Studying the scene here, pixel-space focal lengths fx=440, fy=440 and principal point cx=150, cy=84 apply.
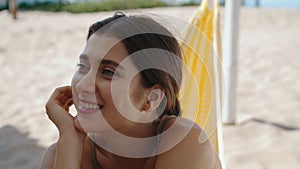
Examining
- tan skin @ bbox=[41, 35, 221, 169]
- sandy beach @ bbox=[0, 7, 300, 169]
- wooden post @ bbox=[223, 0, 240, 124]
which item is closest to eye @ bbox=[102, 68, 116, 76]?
tan skin @ bbox=[41, 35, 221, 169]

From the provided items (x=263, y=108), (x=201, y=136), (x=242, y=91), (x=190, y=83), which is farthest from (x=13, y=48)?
(x=201, y=136)

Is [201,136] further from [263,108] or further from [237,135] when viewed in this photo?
[263,108]

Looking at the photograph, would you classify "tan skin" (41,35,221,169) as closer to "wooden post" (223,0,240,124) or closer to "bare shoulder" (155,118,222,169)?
"bare shoulder" (155,118,222,169)

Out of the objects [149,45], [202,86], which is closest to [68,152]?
[149,45]

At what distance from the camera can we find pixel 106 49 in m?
0.80

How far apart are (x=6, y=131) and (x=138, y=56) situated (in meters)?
2.07

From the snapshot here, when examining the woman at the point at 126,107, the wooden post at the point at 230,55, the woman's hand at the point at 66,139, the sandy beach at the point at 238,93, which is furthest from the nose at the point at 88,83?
the wooden post at the point at 230,55

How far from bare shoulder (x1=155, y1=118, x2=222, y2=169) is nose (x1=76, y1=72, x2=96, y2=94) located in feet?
0.63

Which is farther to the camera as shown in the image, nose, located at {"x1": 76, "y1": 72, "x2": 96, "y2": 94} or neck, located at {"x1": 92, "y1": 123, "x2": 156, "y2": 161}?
neck, located at {"x1": 92, "y1": 123, "x2": 156, "y2": 161}

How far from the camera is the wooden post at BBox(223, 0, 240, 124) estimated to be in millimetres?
2598

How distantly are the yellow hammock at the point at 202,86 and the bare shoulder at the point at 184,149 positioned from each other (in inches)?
9.5

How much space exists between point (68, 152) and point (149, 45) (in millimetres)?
261

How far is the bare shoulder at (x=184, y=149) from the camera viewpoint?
0.84 metres

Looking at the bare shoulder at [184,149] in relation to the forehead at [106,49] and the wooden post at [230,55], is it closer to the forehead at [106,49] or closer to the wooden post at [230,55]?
the forehead at [106,49]
